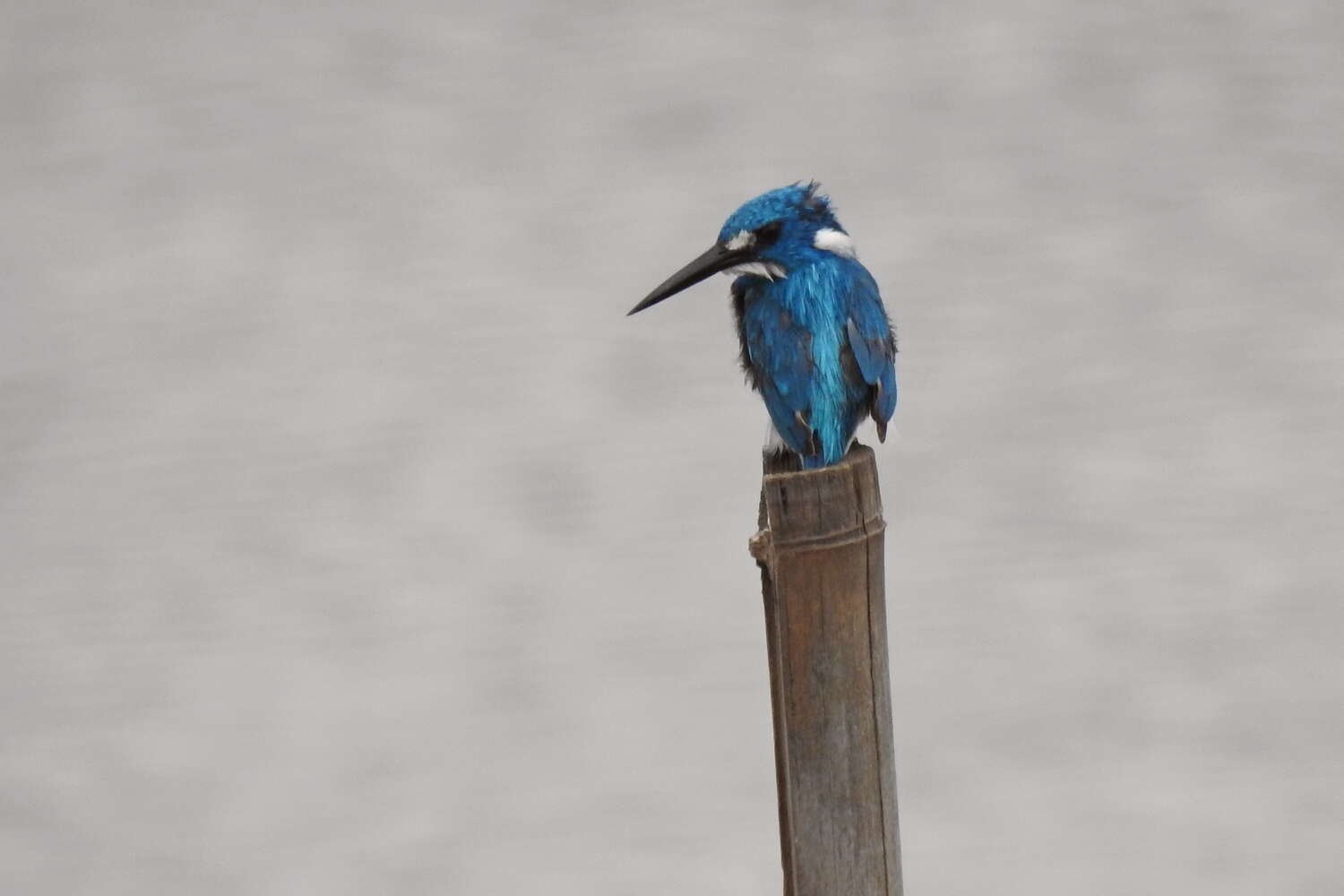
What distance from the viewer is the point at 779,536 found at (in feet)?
4.58

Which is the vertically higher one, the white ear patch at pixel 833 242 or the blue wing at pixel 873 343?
the white ear patch at pixel 833 242

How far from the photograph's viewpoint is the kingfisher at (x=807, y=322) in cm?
178

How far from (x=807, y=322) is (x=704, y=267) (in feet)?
0.52

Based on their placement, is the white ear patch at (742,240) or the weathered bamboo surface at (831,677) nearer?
the weathered bamboo surface at (831,677)

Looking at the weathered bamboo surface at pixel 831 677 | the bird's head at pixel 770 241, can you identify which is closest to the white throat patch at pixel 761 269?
the bird's head at pixel 770 241

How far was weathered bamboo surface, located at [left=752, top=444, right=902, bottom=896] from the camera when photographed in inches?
54.9

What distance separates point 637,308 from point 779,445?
0.92 feet

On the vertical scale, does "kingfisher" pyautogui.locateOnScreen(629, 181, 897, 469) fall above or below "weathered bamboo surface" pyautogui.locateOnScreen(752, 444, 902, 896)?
above

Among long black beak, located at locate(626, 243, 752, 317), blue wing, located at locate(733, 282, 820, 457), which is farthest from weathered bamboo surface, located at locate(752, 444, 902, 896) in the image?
long black beak, located at locate(626, 243, 752, 317)

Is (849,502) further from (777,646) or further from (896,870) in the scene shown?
(896,870)

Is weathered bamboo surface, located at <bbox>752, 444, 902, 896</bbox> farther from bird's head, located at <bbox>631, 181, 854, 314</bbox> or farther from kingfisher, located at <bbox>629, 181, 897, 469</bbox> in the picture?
bird's head, located at <bbox>631, 181, 854, 314</bbox>

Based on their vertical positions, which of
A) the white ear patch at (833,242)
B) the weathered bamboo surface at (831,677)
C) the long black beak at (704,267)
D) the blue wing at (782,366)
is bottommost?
the weathered bamboo surface at (831,677)

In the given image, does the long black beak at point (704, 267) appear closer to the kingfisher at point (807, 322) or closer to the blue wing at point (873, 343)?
the kingfisher at point (807, 322)

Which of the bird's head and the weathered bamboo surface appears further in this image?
the bird's head
